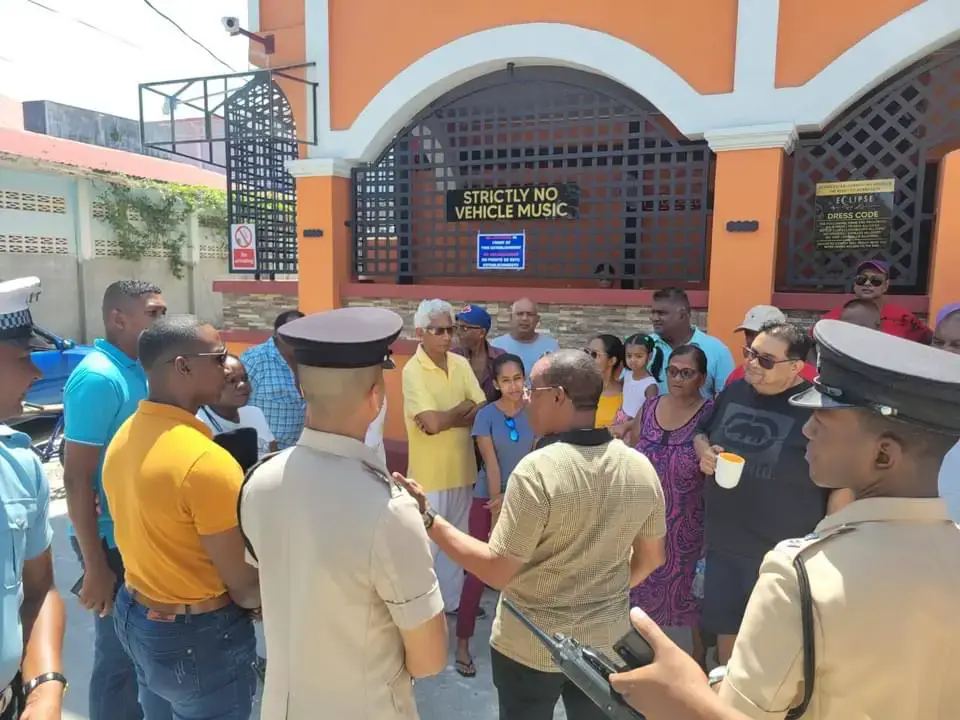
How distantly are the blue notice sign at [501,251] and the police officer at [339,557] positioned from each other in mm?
4537

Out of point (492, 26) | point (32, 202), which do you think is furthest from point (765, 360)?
point (32, 202)

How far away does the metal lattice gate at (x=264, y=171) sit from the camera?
6.97 metres

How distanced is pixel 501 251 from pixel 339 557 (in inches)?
192

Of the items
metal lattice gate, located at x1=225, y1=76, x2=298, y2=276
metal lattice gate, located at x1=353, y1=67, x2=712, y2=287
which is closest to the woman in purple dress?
metal lattice gate, located at x1=353, y1=67, x2=712, y2=287

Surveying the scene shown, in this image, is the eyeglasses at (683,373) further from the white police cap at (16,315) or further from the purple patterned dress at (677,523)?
the white police cap at (16,315)

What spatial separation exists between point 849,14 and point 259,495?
212 inches

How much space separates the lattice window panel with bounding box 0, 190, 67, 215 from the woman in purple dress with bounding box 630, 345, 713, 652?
13711 mm

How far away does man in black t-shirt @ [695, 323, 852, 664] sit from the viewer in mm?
2561

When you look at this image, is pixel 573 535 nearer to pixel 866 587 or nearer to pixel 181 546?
pixel 866 587

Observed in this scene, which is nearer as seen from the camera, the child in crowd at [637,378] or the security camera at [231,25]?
the child in crowd at [637,378]

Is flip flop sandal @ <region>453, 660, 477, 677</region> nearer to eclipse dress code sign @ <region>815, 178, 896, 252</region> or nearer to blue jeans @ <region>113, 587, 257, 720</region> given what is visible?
blue jeans @ <region>113, 587, 257, 720</region>

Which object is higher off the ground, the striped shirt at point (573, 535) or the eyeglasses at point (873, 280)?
the eyeglasses at point (873, 280)

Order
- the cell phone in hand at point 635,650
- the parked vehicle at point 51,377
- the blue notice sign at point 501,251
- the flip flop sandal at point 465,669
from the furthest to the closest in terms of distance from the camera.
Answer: the parked vehicle at point 51,377
the blue notice sign at point 501,251
the flip flop sandal at point 465,669
the cell phone in hand at point 635,650

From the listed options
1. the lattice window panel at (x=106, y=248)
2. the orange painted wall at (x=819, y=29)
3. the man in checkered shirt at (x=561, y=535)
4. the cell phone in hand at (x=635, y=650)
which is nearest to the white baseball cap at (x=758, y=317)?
the man in checkered shirt at (x=561, y=535)
